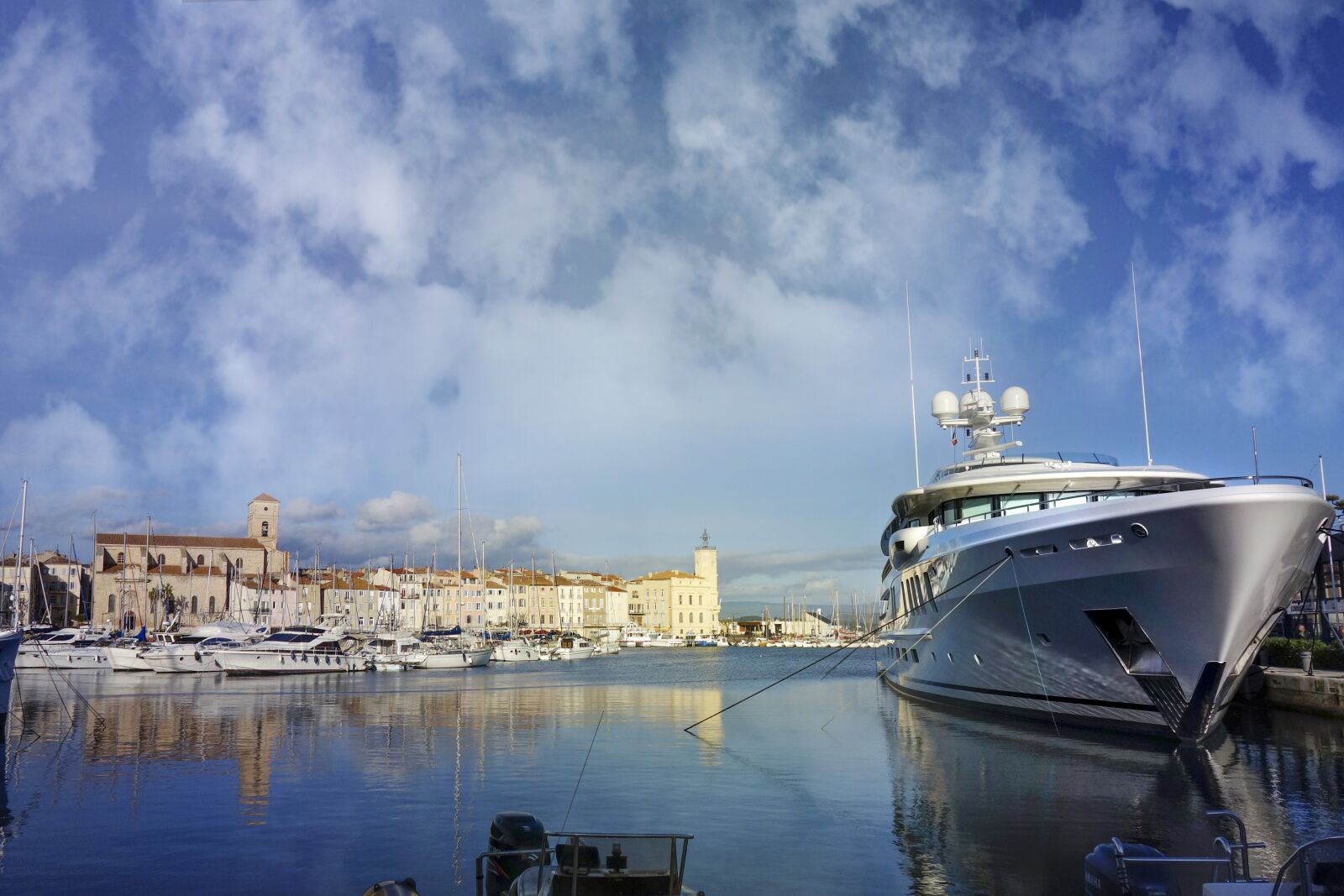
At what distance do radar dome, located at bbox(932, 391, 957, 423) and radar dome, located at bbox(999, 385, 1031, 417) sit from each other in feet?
6.48

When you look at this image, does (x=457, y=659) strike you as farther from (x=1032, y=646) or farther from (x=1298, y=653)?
(x=1032, y=646)

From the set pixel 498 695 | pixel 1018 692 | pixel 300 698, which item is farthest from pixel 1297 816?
pixel 300 698

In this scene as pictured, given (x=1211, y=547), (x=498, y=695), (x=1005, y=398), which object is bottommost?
(x=498, y=695)

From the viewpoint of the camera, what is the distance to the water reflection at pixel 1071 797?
1272cm

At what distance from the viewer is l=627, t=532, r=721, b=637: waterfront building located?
182m

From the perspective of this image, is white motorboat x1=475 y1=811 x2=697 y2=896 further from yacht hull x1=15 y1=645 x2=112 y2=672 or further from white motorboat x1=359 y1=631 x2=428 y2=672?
yacht hull x1=15 y1=645 x2=112 y2=672

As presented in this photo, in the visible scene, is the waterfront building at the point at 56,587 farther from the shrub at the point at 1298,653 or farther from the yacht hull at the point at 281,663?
the shrub at the point at 1298,653

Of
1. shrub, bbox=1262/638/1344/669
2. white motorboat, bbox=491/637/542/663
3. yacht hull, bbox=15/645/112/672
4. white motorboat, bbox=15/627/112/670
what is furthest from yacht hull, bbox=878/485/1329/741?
yacht hull, bbox=15/645/112/672

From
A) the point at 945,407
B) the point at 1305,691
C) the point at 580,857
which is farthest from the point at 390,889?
the point at 945,407

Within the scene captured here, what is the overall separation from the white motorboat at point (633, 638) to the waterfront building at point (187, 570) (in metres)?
52.6

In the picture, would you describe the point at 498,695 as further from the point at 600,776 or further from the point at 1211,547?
the point at 1211,547

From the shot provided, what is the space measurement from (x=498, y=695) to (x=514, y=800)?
28.5 m

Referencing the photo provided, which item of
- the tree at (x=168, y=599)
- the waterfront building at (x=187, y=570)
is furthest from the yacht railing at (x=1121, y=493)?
the tree at (x=168, y=599)

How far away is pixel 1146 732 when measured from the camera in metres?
22.0
